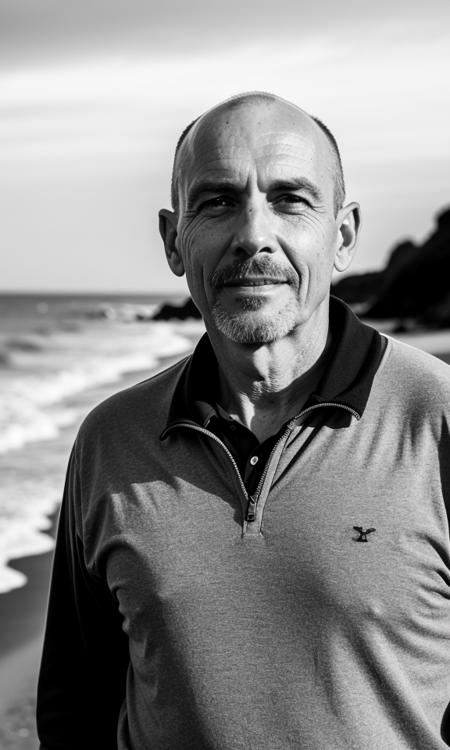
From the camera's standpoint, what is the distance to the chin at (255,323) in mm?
2797

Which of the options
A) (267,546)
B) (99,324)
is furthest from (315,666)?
(99,324)

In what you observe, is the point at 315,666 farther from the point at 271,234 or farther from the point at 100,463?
the point at 271,234

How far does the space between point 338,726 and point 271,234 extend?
4.08 feet

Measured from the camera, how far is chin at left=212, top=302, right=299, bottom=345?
280 cm

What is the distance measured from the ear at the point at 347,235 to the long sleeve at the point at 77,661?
99 cm

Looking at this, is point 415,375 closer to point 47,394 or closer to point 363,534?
point 363,534

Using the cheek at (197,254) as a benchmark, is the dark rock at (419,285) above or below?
below

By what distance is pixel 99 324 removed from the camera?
2021 inches

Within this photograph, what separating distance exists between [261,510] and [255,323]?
0.50 metres

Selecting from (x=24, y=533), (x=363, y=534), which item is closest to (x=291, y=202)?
(x=363, y=534)

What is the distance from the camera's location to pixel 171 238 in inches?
125

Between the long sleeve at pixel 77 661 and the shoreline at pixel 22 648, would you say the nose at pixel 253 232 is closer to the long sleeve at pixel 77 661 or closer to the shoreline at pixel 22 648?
the long sleeve at pixel 77 661

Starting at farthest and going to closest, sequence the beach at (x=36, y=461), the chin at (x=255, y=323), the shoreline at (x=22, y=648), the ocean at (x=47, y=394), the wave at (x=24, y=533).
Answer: the ocean at (x=47, y=394), the wave at (x=24, y=533), the beach at (x=36, y=461), the shoreline at (x=22, y=648), the chin at (x=255, y=323)

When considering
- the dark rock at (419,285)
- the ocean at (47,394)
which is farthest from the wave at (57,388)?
the dark rock at (419,285)
